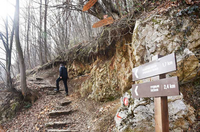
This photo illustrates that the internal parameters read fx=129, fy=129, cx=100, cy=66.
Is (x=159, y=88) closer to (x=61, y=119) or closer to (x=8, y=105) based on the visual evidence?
(x=61, y=119)

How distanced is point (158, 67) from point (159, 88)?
0.35 metres

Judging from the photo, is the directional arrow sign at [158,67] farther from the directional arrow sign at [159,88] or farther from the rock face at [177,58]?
the rock face at [177,58]

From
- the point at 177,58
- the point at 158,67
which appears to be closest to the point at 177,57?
the point at 177,58

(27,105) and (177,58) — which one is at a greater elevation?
(177,58)

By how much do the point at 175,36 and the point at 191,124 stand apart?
244 centimetres

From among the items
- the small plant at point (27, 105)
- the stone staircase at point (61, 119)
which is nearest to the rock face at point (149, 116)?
the stone staircase at point (61, 119)

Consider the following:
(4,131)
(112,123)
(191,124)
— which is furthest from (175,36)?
(4,131)

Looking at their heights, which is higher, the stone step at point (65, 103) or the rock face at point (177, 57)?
the rock face at point (177, 57)

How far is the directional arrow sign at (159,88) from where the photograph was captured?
6.00ft

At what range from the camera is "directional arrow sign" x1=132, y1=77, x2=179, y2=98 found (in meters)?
1.83

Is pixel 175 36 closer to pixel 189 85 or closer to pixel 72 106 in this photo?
pixel 189 85

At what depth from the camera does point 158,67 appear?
2.18m

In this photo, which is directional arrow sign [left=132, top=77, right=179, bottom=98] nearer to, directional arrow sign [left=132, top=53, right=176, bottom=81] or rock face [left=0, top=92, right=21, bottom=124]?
directional arrow sign [left=132, top=53, right=176, bottom=81]

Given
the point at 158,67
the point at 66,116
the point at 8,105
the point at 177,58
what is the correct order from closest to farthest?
the point at 158,67 < the point at 177,58 < the point at 66,116 < the point at 8,105
